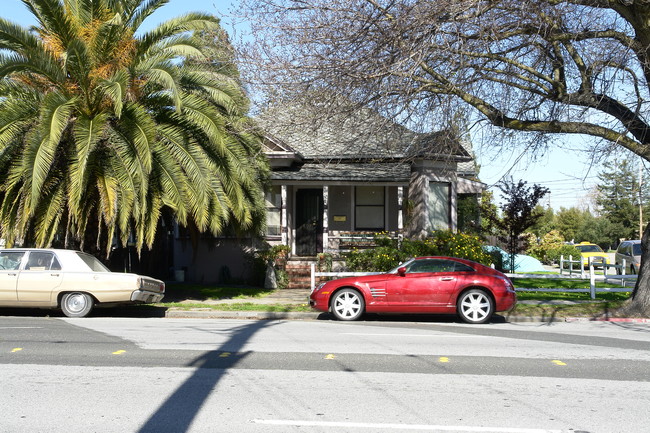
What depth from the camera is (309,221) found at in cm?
2345

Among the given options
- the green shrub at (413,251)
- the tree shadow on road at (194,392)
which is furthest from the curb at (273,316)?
the green shrub at (413,251)

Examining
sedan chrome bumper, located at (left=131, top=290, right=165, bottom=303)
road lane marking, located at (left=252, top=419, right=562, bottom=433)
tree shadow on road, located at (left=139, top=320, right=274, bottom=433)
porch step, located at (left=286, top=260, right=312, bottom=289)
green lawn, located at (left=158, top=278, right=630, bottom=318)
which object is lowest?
road lane marking, located at (left=252, top=419, right=562, bottom=433)

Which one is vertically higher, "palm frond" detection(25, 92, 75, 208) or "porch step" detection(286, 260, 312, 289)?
"palm frond" detection(25, 92, 75, 208)

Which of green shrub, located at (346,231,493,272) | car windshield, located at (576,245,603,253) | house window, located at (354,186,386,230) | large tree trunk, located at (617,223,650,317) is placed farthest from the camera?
car windshield, located at (576,245,603,253)

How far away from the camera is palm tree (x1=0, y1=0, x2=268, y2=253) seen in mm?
14172

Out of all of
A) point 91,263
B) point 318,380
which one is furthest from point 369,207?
point 318,380

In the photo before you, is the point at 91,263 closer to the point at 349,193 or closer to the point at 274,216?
the point at 274,216

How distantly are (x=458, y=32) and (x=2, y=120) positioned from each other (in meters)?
10.2

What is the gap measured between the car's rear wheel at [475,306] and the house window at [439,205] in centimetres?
946

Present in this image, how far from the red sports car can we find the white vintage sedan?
16.1ft

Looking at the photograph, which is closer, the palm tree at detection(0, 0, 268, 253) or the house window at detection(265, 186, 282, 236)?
the palm tree at detection(0, 0, 268, 253)

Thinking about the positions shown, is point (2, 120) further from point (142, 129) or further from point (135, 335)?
point (135, 335)

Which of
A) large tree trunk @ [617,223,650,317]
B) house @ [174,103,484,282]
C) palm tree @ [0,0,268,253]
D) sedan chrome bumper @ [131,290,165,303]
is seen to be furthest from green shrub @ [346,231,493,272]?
sedan chrome bumper @ [131,290,165,303]

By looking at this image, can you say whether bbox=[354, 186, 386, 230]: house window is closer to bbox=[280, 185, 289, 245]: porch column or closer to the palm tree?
bbox=[280, 185, 289, 245]: porch column
